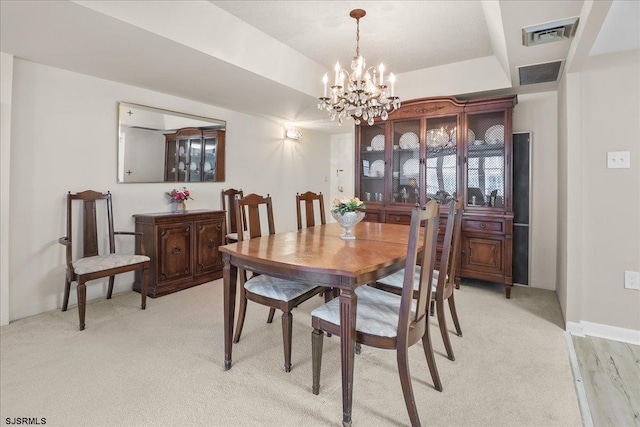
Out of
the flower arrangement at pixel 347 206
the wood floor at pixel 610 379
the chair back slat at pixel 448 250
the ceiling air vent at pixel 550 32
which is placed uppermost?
the ceiling air vent at pixel 550 32

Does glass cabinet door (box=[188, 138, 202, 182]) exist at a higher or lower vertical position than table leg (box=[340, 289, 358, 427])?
higher

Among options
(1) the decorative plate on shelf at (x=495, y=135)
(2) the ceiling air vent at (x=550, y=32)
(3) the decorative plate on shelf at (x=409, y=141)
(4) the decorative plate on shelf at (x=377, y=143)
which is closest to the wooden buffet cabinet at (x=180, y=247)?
(4) the decorative plate on shelf at (x=377, y=143)

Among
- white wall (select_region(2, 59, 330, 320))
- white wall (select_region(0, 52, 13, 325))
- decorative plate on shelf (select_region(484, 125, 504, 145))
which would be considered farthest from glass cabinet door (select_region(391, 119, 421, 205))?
white wall (select_region(0, 52, 13, 325))

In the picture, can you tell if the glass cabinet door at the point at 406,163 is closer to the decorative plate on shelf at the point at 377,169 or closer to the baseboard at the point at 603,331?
the decorative plate on shelf at the point at 377,169

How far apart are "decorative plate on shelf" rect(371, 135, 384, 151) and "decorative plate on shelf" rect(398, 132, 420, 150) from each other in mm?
232

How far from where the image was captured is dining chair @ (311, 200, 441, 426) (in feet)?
4.85

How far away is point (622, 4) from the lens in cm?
185

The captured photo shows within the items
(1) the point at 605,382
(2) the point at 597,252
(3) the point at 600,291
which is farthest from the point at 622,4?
(1) the point at 605,382

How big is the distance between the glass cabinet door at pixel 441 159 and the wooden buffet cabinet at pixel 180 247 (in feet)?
8.30

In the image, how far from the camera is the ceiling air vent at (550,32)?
2.05 meters

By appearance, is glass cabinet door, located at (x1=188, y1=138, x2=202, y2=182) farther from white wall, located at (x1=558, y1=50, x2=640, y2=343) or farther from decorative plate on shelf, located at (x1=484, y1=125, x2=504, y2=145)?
white wall, located at (x1=558, y1=50, x2=640, y2=343)

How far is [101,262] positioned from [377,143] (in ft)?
10.7

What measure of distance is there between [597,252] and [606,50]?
147 centimetres

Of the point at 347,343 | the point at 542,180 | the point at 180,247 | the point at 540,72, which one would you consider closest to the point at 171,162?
the point at 180,247
